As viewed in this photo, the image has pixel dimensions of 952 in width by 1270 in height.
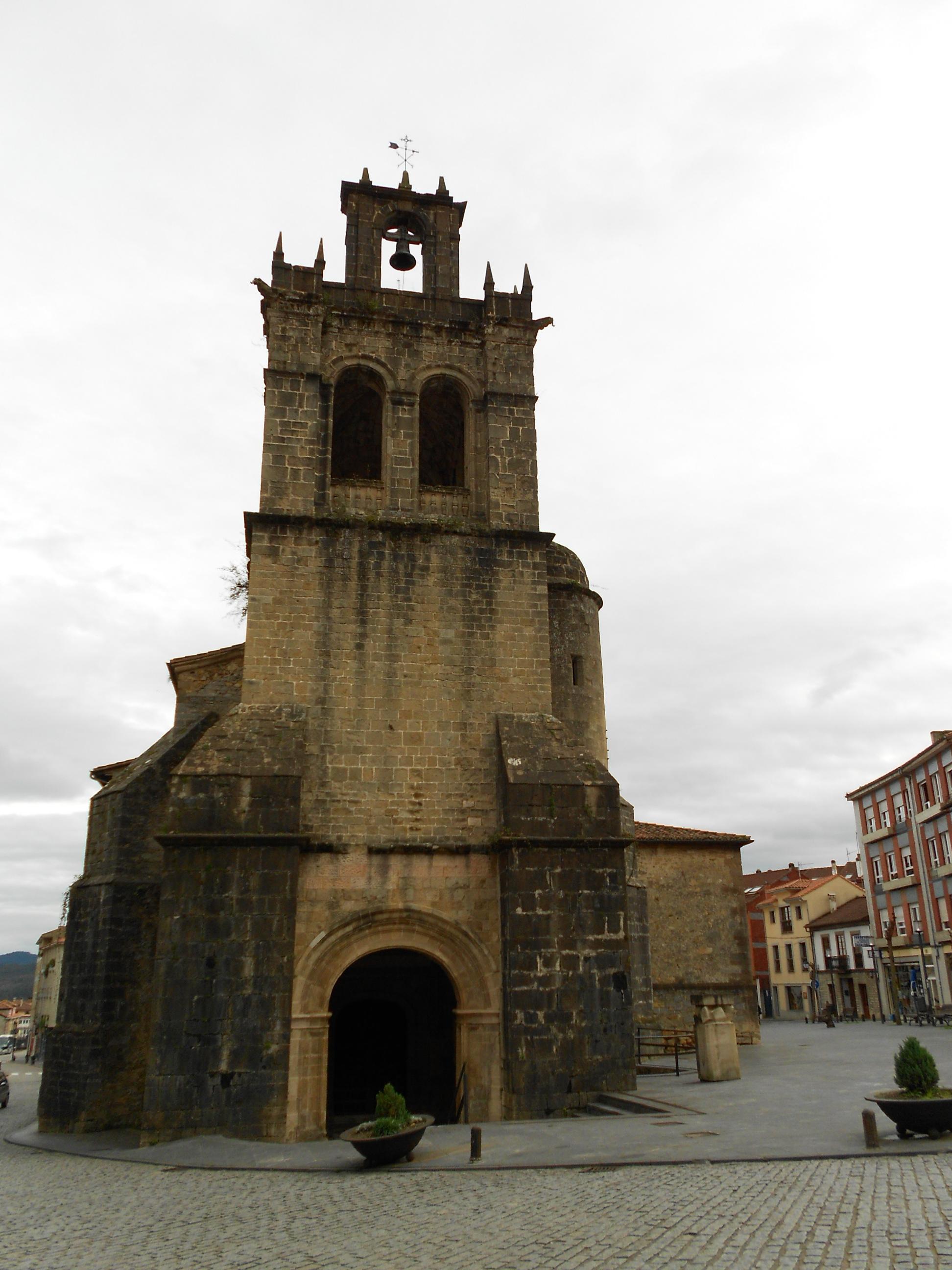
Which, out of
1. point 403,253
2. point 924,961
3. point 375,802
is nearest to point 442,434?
point 403,253

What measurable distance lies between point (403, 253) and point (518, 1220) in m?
17.3

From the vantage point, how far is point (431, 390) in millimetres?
18391

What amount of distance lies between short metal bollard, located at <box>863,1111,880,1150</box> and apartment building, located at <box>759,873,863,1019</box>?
50.5 m

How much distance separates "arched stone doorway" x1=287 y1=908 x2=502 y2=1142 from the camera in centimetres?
1329

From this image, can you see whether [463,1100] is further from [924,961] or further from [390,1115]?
[924,961]

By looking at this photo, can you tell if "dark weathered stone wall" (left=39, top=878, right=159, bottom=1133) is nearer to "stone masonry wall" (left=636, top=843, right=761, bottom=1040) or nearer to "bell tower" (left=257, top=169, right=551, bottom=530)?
"bell tower" (left=257, top=169, right=551, bottom=530)

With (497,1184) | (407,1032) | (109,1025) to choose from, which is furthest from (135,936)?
Answer: (497,1184)

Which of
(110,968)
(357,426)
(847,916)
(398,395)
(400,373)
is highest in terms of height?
(357,426)

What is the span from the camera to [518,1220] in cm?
759

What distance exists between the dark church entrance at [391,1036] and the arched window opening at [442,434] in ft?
30.3

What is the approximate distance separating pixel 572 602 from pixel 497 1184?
11.8 m

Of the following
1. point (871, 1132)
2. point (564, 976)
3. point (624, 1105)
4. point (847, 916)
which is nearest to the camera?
point (871, 1132)

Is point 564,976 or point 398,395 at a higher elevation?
point 398,395

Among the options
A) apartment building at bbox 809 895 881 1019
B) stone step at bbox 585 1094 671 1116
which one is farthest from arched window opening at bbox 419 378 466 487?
apartment building at bbox 809 895 881 1019
